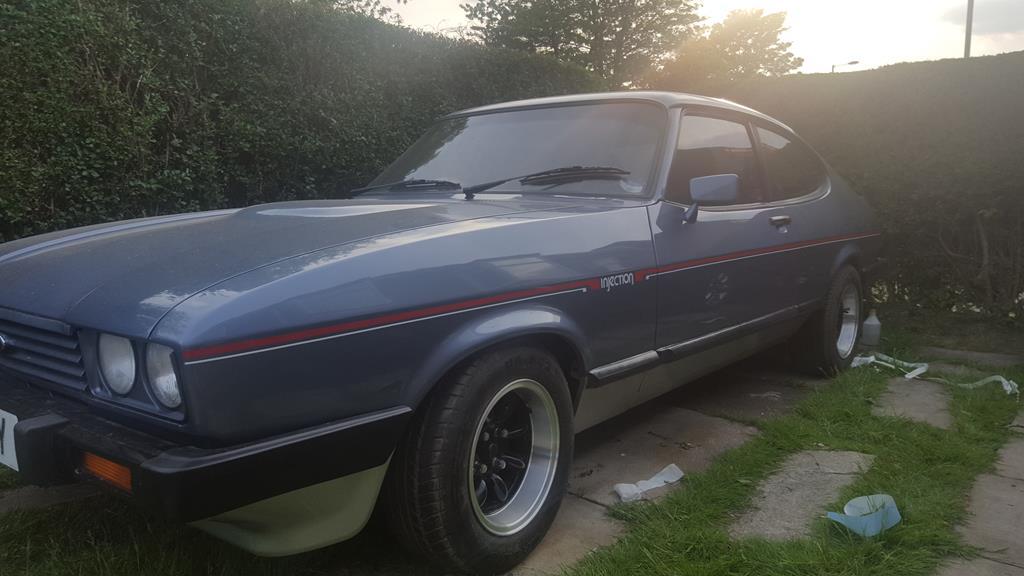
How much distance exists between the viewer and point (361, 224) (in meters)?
2.09

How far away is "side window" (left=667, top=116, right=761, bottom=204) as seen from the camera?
284 cm

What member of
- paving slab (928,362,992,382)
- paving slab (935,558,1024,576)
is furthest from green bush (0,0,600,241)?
paving slab (935,558,1024,576)

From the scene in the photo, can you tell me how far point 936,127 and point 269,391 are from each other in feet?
18.1

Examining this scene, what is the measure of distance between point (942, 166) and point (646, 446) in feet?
12.4

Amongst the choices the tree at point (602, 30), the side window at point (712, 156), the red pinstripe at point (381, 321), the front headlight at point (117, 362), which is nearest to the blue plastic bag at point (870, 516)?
the red pinstripe at point (381, 321)

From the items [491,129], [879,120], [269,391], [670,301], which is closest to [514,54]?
[879,120]

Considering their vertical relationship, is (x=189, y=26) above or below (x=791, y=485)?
above

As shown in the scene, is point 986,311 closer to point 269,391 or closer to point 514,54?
point 514,54

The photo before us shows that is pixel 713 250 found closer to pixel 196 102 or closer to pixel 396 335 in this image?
pixel 396 335

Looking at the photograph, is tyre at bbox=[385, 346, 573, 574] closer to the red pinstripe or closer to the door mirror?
the red pinstripe

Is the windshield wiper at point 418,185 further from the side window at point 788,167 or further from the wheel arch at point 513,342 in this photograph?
the side window at point 788,167

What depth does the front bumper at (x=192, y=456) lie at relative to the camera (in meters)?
1.43

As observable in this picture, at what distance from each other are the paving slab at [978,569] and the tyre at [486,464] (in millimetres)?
1164

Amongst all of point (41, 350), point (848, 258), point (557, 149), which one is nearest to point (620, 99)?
point (557, 149)
